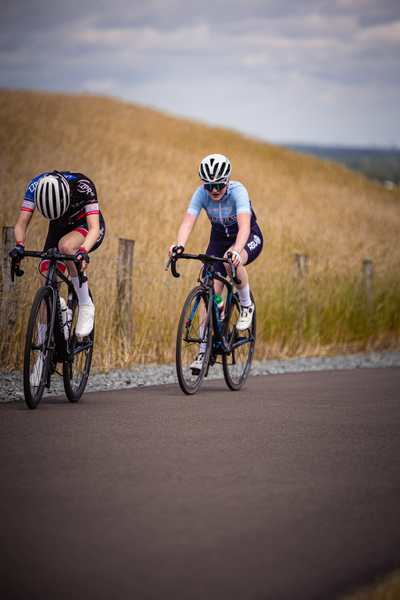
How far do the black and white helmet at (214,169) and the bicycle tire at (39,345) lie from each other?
7.05ft

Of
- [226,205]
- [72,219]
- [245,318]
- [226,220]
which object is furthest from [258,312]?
[72,219]

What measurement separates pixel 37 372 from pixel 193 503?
2622 mm

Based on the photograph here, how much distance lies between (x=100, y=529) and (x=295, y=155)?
50.2 m

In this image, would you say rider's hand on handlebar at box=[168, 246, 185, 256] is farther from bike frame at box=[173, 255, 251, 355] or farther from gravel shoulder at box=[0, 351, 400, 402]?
gravel shoulder at box=[0, 351, 400, 402]

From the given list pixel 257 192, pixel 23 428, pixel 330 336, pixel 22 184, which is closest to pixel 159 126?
pixel 257 192

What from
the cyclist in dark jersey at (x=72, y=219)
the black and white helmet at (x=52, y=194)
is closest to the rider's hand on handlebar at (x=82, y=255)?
the cyclist in dark jersey at (x=72, y=219)

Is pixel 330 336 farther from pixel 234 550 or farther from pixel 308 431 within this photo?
pixel 234 550

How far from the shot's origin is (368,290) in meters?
13.9

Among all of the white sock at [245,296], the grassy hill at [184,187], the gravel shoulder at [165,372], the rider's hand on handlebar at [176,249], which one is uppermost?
the grassy hill at [184,187]

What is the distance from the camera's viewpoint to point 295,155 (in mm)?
50938

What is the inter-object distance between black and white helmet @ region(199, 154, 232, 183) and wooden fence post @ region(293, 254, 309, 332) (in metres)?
5.94

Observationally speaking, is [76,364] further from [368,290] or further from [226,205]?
[368,290]

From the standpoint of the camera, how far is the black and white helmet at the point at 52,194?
5.47 metres

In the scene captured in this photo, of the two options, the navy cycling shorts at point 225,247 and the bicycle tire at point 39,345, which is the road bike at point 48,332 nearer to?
the bicycle tire at point 39,345
